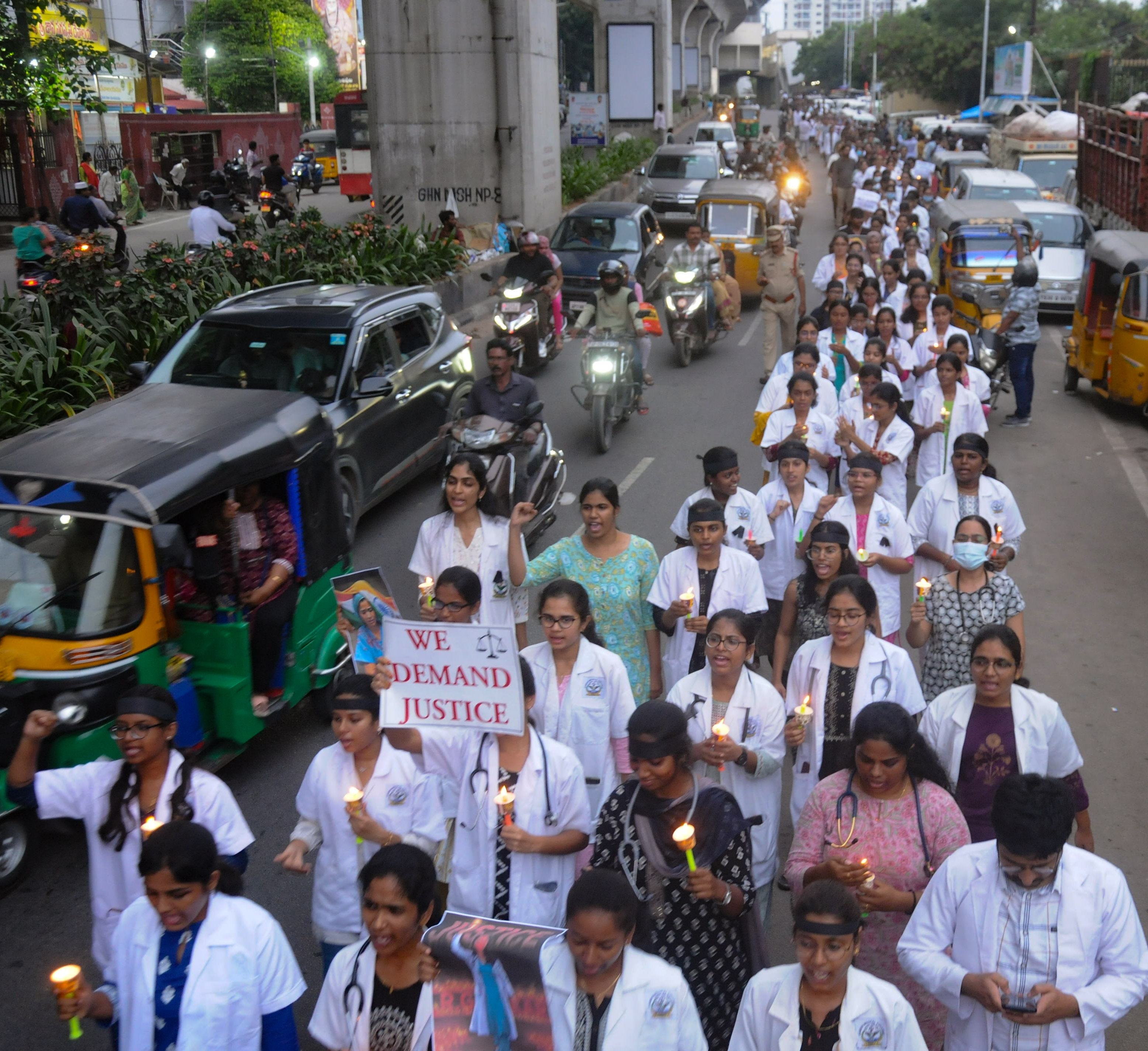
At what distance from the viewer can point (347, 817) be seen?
4.41m

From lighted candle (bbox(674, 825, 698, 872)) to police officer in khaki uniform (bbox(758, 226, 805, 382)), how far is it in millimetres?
11024

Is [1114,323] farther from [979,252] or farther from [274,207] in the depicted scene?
[274,207]

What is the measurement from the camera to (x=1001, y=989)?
12.0ft

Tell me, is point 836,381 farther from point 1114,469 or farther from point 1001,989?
point 1001,989

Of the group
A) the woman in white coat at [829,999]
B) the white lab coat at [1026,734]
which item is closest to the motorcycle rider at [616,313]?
the white lab coat at [1026,734]

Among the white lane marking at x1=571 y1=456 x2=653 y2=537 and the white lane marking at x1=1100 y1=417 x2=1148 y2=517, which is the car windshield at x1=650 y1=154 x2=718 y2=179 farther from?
the white lane marking at x1=571 y1=456 x2=653 y2=537

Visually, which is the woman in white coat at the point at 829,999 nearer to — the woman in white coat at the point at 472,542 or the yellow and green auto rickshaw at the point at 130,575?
the woman in white coat at the point at 472,542

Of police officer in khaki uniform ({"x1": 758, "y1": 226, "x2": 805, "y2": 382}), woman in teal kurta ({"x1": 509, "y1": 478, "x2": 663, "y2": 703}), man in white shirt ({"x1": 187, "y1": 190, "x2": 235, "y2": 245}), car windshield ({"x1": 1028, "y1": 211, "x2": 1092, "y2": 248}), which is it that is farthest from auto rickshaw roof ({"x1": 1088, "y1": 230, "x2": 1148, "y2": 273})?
man in white shirt ({"x1": 187, "y1": 190, "x2": 235, "y2": 245})

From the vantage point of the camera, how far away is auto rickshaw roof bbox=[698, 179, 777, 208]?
21891 millimetres

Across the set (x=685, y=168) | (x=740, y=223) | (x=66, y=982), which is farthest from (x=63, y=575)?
(x=685, y=168)

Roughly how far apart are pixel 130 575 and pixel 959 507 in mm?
4198

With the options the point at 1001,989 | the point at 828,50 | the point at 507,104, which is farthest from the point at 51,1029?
the point at 828,50

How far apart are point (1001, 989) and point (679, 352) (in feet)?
46.2

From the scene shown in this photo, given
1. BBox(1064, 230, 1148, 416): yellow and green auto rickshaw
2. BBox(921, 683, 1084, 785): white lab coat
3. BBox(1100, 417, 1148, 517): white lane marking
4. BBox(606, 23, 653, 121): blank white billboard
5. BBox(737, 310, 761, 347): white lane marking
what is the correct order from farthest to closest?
BBox(606, 23, 653, 121): blank white billboard
BBox(737, 310, 761, 347): white lane marking
BBox(1064, 230, 1148, 416): yellow and green auto rickshaw
BBox(1100, 417, 1148, 517): white lane marking
BBox(921, 683, 1084, 785): white lab coat
